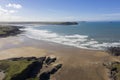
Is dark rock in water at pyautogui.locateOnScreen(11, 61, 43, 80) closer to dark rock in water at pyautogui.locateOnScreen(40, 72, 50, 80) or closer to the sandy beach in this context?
dark rock in water at pyautogui.locateOnScreen(40, 72, 50, 80)

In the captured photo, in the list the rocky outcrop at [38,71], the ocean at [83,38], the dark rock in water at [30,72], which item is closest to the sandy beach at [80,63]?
the rocky outcrop at [38,71]

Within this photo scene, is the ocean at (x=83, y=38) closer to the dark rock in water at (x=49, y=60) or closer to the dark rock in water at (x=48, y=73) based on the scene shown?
the dark rock in water at (x=49, y=60)

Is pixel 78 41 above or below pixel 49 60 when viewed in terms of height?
below

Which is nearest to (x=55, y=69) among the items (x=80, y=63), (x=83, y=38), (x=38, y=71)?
(x=38, y=71)

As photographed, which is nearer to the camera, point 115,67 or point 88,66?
point 115,67

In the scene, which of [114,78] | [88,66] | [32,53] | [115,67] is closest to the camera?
[114,78]

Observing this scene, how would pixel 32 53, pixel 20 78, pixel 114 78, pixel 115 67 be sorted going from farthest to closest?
1. pixel 32 53
2. pixel 115 67
3. pixel 114 78
4. pixel 20 78

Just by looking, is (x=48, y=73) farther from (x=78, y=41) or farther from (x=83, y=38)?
(x=83, y=38)

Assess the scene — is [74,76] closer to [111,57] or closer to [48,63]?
[48,63]

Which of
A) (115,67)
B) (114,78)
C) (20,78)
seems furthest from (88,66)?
(20,78)

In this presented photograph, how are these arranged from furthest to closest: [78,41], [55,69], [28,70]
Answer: [78,41], [55,69], [28,70]
